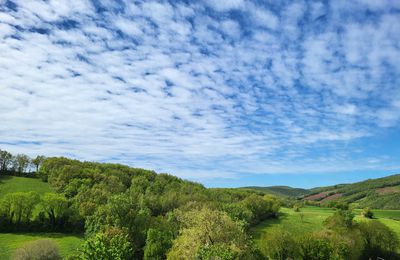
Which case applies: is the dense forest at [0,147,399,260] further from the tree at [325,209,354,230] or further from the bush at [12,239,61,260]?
the bush at [12,239,61,260]

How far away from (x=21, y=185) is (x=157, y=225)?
8703 cm

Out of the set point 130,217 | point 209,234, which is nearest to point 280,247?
point 209,234

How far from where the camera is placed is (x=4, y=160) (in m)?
175

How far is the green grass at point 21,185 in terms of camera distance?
146 m

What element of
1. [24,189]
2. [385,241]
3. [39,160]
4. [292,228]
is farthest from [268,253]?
[39,160]

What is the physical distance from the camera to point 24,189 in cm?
14750

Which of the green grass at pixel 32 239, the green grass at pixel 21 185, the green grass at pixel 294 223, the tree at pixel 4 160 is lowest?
the green grass at pixel 32 239

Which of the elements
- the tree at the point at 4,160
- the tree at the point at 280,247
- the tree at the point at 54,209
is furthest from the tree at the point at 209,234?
the tree at the point at 4,160

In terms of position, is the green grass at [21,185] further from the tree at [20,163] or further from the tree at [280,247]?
the tree at [280,247]

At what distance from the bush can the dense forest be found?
1021cm

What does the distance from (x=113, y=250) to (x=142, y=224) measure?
5485 centimetres

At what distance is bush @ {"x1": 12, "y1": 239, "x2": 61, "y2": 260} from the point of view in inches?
2662

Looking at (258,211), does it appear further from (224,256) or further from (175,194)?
(224,256)

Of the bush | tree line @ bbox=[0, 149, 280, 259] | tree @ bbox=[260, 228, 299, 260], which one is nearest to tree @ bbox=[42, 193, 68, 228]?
tree line @ bbox=[0, 149, 280, 259]
